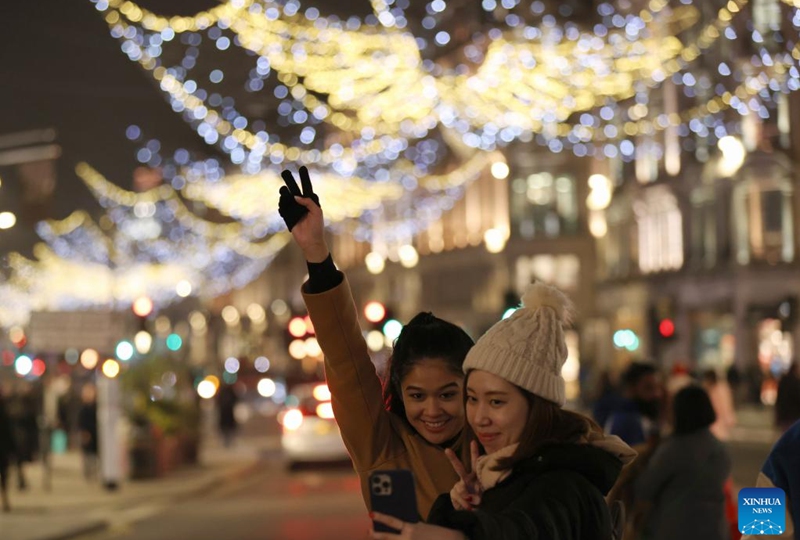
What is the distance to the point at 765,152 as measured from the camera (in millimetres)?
49281

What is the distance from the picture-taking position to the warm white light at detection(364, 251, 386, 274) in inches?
3145

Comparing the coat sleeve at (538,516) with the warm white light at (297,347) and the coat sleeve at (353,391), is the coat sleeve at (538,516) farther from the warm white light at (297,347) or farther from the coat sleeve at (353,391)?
the warm white light at (297,347)

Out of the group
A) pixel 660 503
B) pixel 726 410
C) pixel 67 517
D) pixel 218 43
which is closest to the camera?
pixel 660 503

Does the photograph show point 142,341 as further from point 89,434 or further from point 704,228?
point 704,228

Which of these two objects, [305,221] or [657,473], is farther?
[657,473]

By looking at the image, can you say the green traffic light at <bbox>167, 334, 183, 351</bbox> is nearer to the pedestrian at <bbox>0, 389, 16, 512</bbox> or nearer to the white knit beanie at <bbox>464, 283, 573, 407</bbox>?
the pedestrian at <bbox>0, 389, 16, 512</bbox>

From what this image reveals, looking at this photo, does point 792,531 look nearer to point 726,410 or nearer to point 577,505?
point 577,505

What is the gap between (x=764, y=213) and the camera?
51594 mm

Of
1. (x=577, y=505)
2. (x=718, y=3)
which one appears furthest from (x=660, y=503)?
(x=718, y=3)

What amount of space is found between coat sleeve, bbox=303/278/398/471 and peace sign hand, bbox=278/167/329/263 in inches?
7.8

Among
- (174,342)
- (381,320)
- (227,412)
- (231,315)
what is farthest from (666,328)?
(231,315)

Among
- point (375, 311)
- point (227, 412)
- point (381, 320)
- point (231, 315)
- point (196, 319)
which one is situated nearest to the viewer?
point (375, 311)

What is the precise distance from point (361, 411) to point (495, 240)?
71208 mm

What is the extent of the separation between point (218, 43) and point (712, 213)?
3331cm
